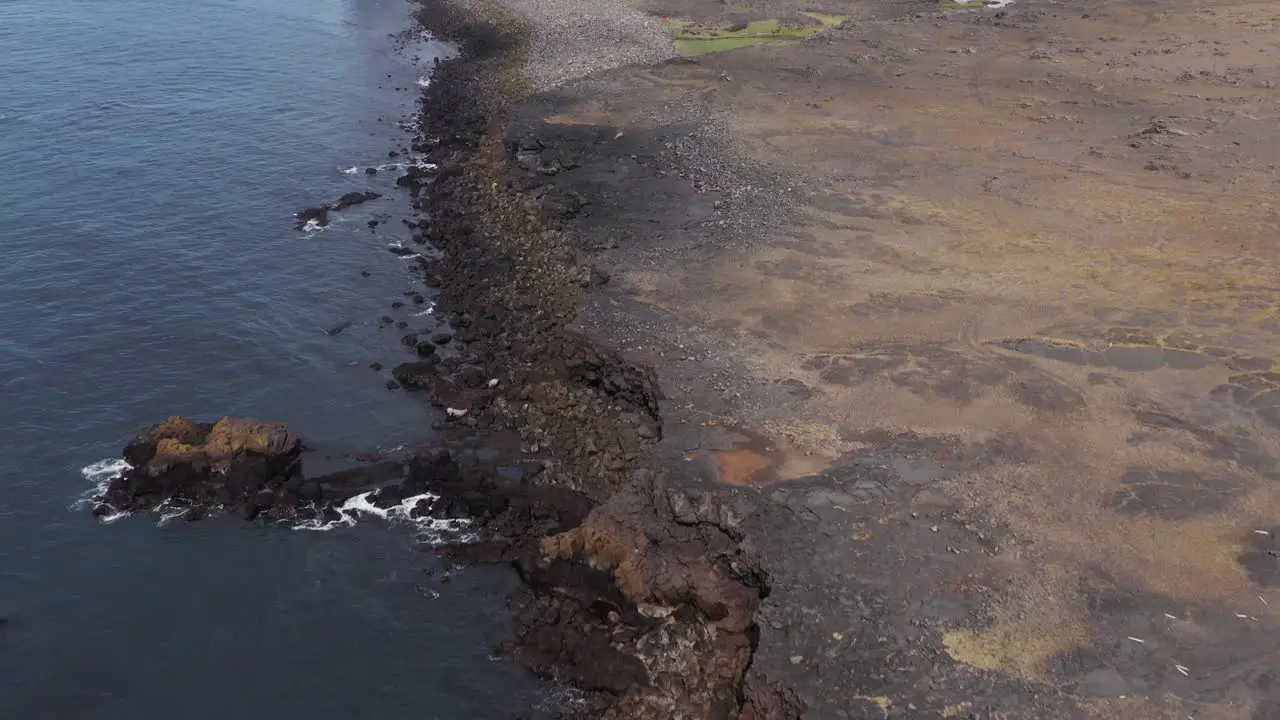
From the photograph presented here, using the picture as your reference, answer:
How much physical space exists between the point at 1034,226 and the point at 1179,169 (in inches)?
443

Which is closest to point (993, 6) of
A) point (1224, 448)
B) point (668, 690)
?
point (1224, 448)

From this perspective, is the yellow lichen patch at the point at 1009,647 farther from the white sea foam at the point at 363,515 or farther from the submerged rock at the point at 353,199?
the submerged rock at the point at 353,199

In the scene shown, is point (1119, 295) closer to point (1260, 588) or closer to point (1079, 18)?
point (1260, 588)

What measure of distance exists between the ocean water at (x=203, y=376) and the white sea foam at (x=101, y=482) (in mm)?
437

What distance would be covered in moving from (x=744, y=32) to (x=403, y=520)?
5798cm

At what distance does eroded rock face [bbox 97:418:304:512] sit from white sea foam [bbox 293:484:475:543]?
4.81 ft

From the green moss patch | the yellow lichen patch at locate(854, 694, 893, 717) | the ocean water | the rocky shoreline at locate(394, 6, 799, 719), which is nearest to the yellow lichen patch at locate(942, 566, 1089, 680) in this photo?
the yellow lichen patch at locate(854, 694, 893, 717)

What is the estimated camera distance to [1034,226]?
144 feet

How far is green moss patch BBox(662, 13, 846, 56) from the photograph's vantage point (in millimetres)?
73438

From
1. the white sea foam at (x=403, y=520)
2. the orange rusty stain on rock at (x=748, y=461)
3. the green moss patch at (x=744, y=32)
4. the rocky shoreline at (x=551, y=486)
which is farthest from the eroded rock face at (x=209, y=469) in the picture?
the green moss patch at (x=744, y=32)

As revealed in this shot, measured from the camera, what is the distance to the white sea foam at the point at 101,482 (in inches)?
1270

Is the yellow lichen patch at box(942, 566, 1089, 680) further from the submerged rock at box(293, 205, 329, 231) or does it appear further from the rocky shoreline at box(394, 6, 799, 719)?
the submerged rock at box(293, 205, 329, 231)

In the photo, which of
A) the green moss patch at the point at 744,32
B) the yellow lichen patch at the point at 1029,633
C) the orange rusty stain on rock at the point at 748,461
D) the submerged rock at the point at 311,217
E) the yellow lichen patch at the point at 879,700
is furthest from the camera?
the green moss patch at the point at 744,32

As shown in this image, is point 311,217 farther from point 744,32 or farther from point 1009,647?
point 1009,647
